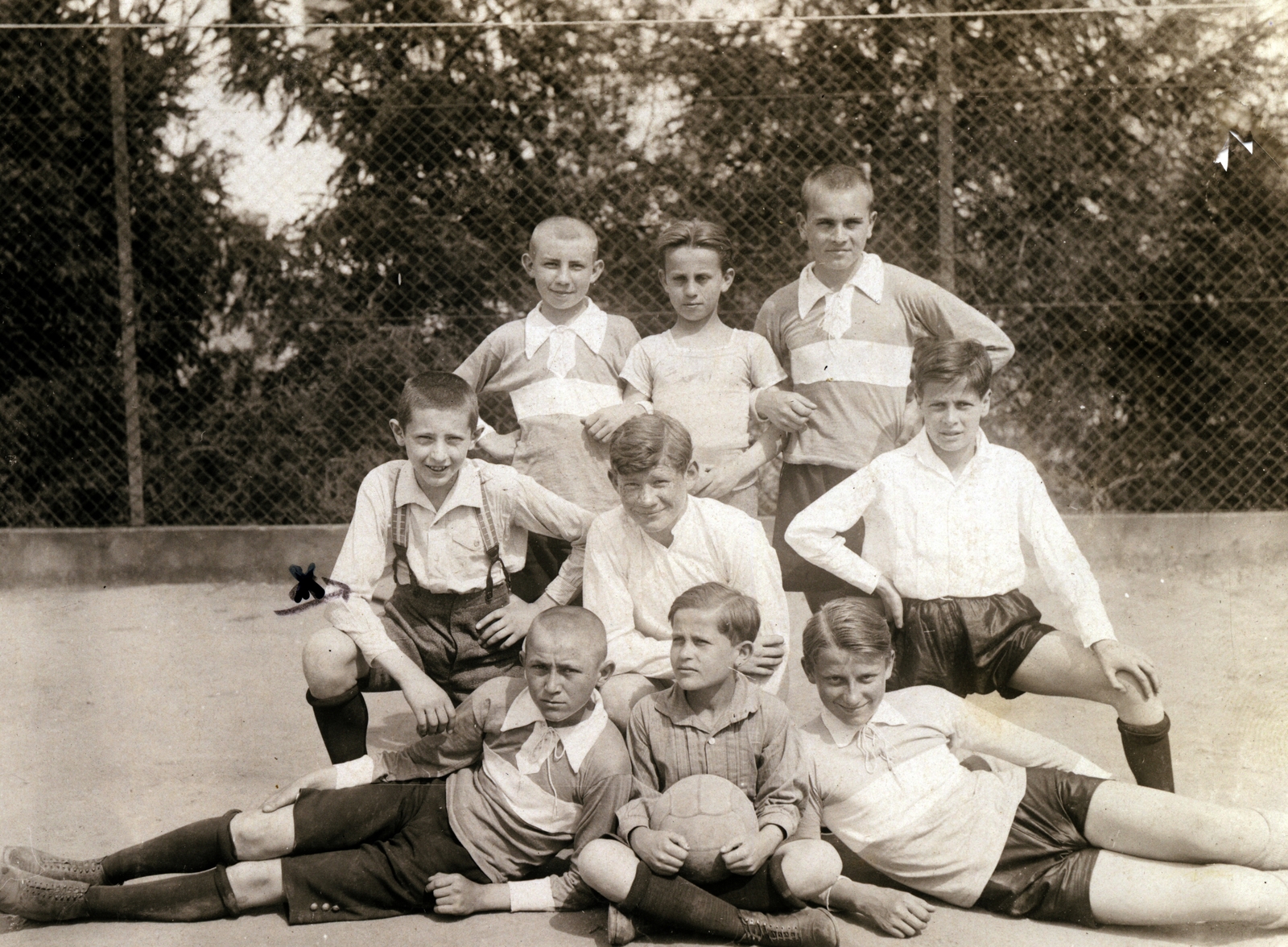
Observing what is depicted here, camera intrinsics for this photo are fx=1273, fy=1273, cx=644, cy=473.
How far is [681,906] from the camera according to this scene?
231 cm

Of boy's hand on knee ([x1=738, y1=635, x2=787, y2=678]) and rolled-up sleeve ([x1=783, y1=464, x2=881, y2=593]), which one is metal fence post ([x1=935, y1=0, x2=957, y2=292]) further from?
boy's hand on knee ([x1=738, y1=635, x2=787, y2=678])

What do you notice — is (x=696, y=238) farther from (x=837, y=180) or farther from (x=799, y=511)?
(x=799, y=511)

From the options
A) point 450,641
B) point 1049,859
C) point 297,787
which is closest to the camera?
point 1049,859

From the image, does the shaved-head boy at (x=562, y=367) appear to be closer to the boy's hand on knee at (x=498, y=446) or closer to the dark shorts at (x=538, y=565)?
the dark shorts at (x=538, y=565)

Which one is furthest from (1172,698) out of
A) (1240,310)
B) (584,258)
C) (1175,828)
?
(1240,310)

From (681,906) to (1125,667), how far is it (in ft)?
3.50

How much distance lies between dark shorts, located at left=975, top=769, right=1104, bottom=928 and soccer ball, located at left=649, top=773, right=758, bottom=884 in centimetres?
50

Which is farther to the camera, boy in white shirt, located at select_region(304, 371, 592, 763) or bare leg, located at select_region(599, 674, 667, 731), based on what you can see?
boy in white shirt, located at select_region(304, 371, 592, 763)

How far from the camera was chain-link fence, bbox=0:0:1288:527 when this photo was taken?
221 inches

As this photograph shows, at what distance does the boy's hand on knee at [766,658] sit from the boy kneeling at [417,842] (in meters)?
0.32

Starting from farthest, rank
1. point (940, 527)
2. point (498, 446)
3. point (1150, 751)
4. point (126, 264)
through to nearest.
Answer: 1. point (126, 264)
2. point (498, 446)
3. point (940, 527)
4. point (1150, 751)

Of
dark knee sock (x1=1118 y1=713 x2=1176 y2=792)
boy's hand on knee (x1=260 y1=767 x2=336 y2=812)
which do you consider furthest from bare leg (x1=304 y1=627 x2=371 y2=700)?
dark knee sock (x1=1118 y1=713 x2=1176 y2=792)

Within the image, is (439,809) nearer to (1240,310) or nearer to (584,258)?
(584,258)

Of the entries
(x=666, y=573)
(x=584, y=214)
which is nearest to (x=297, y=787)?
(x=666, y=573)
